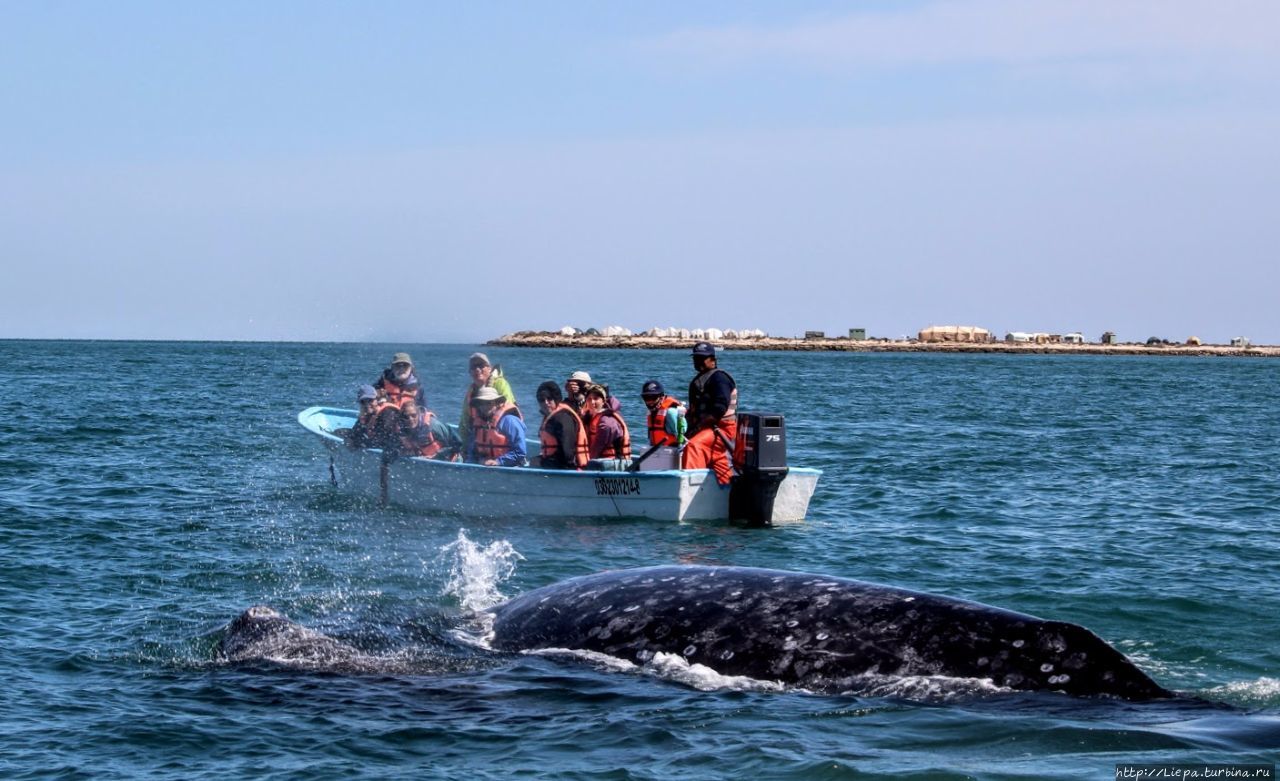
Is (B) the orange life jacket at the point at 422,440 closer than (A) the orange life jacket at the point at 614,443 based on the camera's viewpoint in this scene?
Yes

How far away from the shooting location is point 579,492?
18203 mm

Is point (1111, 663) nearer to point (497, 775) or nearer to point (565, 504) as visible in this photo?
point (497, 775)

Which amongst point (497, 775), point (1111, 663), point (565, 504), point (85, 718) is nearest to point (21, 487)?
point (565, 504)

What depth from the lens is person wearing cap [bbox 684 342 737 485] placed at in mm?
18047

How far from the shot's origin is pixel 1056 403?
183 feet

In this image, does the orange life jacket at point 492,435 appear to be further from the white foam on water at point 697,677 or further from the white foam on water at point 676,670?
the white foam on water at point 697,677

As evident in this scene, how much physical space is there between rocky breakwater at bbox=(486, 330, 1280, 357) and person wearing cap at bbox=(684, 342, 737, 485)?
494 ft

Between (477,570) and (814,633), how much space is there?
6.39 meters

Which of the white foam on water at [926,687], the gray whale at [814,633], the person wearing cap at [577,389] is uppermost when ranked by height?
the person wearing cap at [577,389]

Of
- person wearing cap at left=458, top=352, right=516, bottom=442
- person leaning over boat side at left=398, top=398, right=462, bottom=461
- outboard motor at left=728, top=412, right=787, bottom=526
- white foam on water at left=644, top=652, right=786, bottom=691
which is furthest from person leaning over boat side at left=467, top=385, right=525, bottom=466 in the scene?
white foam on water at left=644, top=652, right=786, bottom=691

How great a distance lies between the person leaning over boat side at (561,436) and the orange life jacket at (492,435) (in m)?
0.49

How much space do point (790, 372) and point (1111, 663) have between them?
285 feet

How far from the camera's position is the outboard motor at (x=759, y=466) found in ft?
58.0

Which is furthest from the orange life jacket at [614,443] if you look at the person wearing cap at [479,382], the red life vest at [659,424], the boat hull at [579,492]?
the boat hull at [579,492]
